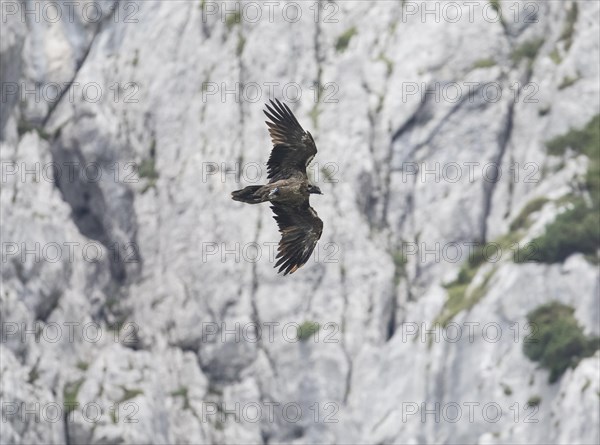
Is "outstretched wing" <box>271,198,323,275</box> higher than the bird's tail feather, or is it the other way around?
the bird's tail feather

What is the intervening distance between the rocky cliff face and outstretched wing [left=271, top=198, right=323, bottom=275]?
34991 mm

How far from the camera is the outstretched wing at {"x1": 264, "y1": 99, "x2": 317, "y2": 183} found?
1633 inches

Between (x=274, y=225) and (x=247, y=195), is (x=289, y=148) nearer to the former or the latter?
(x=247, y=195)

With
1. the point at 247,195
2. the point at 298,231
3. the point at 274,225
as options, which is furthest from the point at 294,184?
the point at 274,225

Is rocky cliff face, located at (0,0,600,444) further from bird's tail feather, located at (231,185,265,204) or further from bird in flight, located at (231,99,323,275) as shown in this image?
bird's tail feather, located at (231,185,265,204)

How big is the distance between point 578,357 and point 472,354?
5986mm

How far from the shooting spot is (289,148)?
4150cm

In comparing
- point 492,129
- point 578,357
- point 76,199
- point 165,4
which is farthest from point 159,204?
point 578,357

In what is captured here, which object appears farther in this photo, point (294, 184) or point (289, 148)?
point (289, 148)

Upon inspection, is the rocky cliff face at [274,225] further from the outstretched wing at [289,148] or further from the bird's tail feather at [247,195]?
the bird's tail feather at [247,195]

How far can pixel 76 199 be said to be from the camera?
8988 centimetres

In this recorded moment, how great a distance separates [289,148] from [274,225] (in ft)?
141

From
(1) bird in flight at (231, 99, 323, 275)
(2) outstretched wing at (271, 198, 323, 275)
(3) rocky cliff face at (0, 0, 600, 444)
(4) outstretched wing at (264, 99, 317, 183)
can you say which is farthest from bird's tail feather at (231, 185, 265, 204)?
(3) rocky cliff face at (0, 0, 600, 444)

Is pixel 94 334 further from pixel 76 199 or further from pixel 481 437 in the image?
pixel 481 437
